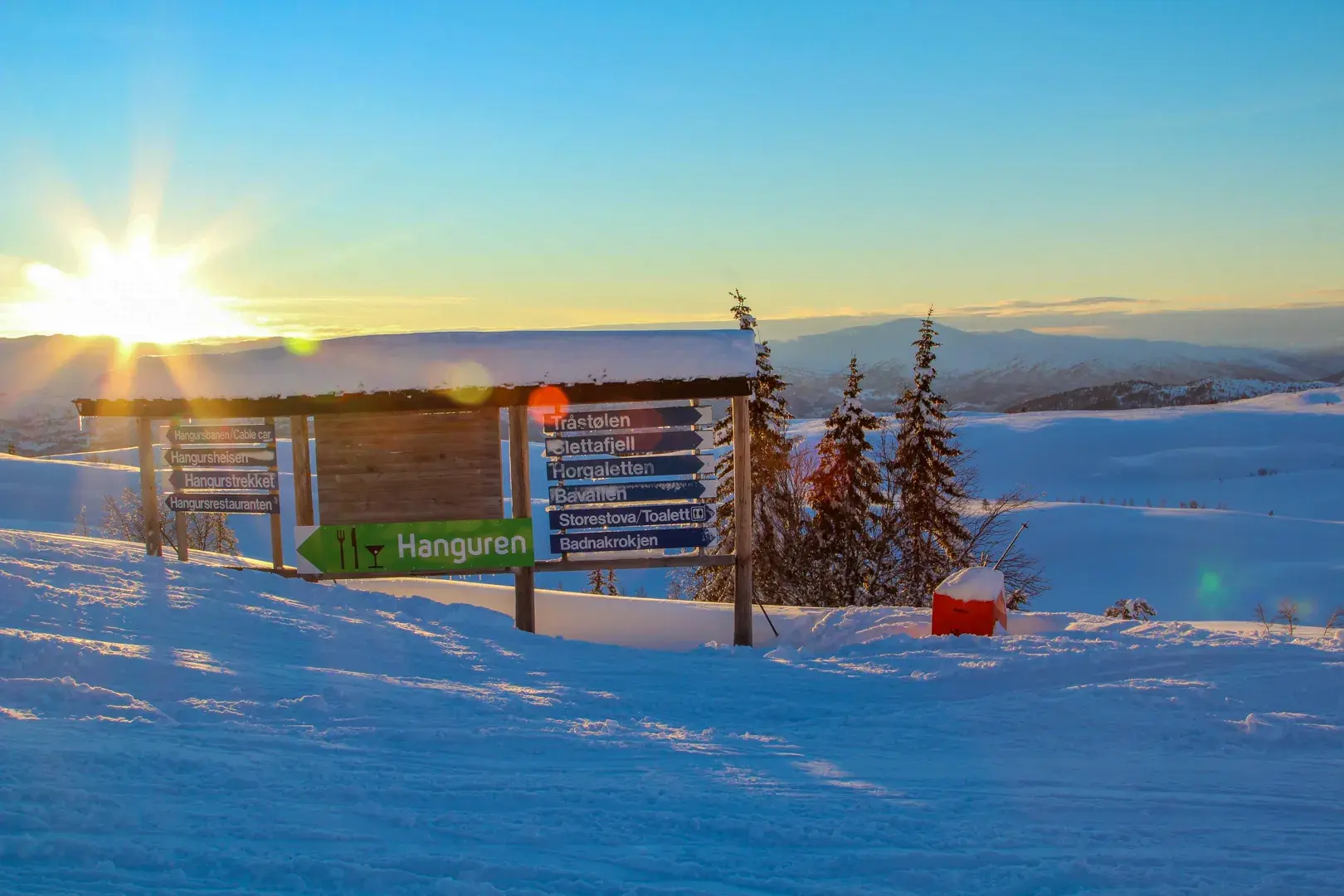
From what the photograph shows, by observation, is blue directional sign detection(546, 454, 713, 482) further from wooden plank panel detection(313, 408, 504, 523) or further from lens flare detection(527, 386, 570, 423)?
wooden plank panel detection(313, 408, 504, 523)

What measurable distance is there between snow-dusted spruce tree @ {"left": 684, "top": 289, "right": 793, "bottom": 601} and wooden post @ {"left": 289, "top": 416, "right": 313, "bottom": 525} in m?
11.6

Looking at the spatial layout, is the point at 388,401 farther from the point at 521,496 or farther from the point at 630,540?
Answer: the point at 630,540

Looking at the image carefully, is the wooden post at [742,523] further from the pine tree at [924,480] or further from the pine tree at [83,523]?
the pine tree at [83,523]

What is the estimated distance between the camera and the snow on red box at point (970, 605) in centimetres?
979

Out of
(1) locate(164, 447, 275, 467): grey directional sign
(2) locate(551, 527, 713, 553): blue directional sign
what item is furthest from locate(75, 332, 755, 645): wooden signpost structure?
(1) locate(164, 447, 275, 467): grey directional sign

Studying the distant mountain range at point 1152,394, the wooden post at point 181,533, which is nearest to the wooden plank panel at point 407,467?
the wooden post at point 181,533

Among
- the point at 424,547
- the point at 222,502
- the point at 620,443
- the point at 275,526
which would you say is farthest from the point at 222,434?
the point at 620,443

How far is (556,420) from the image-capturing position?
1078 cm

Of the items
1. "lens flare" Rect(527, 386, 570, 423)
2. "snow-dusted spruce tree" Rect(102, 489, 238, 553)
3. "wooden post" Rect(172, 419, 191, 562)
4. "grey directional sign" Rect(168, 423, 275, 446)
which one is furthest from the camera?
"snow-dusted spruce tree" Rect(102, 489, 238, 553)

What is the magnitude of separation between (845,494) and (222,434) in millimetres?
16220

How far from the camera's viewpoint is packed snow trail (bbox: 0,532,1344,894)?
13.1ft

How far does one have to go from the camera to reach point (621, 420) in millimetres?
10797

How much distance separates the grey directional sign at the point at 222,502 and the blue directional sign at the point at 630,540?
12.5 ft

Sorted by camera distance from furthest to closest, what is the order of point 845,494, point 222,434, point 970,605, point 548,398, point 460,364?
point 845,494
point 222,434
point 460,364
point 548,398
point 970,605
